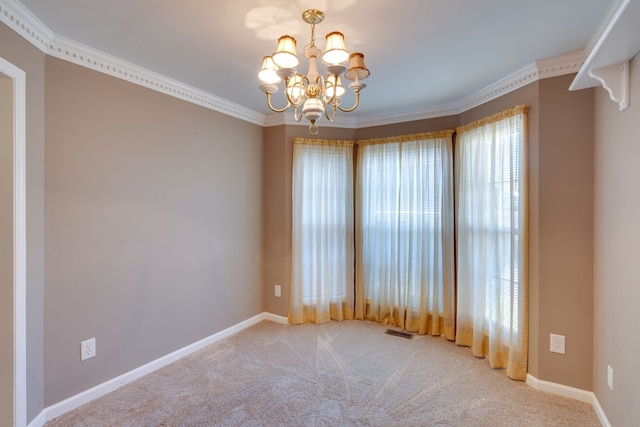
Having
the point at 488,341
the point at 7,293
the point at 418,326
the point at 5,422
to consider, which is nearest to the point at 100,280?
the point at 7,293

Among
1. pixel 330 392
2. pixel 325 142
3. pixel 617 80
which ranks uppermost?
pixel 325 142

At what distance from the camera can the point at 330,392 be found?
223 centimetres

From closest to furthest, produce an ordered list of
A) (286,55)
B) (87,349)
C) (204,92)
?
Answer: (286,55)
(87,349)
(204,92)

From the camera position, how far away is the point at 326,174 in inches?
140

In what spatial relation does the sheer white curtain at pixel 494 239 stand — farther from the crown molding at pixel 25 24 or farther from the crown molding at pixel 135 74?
the crown molding at pixel 25 24

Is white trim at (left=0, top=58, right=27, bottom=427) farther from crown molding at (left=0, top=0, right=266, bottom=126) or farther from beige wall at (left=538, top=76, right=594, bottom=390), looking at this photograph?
beige wall at (left=538, top=76, right=594, bottom=390)

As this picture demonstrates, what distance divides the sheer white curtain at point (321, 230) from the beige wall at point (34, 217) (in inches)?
85.0

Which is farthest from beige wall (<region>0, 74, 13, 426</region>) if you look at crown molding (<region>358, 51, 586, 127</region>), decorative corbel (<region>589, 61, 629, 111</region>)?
decorative corbel (<region>589, 61, 629, 111</region>)

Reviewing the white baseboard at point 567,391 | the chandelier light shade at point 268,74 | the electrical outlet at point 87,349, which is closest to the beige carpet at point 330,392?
the white baseboard at point 567,391

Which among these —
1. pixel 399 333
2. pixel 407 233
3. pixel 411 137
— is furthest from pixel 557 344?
pixel 411 137

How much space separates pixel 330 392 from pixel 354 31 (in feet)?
8.04

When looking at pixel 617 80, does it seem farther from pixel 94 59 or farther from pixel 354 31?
pixel 94 59

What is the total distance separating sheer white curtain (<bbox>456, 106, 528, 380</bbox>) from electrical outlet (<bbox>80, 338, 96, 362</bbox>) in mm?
3046

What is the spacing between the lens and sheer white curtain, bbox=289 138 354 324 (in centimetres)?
351
